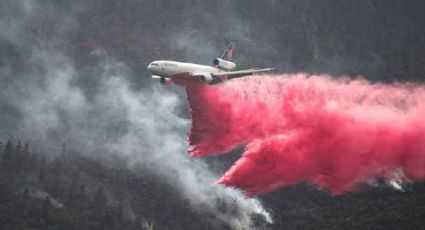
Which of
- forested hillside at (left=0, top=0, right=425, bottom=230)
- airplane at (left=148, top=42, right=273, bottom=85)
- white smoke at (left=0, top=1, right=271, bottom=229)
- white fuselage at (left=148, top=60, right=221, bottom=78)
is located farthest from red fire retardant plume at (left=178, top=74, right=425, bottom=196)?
white smoke at (left=0, top=1, right=271, bottom=229)

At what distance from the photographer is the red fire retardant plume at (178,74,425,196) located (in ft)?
284

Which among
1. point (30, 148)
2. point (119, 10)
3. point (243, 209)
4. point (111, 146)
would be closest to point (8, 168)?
point (30, 148)

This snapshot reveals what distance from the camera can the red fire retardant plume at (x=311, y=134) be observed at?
86625 mm

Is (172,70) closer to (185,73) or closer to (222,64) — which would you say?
(185,73)

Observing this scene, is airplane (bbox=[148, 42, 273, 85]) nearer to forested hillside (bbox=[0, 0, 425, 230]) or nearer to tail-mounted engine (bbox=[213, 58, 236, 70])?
tail-mounted engine (bbox=[213, 58, 236, 70])

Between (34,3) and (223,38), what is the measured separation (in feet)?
149

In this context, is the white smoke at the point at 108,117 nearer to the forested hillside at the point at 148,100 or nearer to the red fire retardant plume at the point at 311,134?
the forested hillside at the point at 148,100

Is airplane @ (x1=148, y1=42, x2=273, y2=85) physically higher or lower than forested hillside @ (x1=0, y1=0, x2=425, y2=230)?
lower

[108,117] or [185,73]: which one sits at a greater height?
[108,117]

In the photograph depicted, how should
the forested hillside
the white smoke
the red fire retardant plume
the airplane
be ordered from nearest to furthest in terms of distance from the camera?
the airplane, the red fire retardant plume, the forested hillside, the white smoke

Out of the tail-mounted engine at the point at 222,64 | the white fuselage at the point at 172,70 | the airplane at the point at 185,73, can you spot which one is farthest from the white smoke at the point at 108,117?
the white fuselage at the point at 172,70

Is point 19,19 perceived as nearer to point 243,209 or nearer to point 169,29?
point 169,29

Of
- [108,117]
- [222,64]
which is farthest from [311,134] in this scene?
[108,117]

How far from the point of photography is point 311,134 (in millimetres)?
89000
